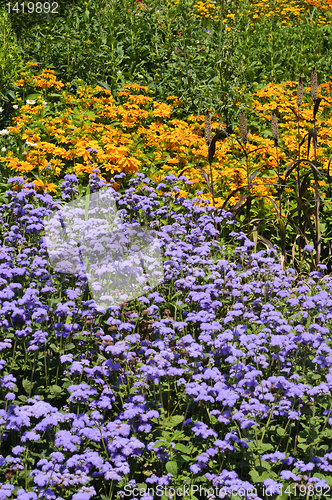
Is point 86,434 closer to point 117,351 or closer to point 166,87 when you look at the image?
point 117,351

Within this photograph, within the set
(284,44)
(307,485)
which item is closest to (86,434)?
(307,485)

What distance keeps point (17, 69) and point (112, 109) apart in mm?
2030

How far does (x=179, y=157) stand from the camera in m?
5.79

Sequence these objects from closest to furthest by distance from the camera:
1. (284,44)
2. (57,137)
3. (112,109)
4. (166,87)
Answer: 1. (57,137)
2. (112,109)
3. (166,87)
4. (284,44)

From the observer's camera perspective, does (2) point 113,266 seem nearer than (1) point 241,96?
Yes

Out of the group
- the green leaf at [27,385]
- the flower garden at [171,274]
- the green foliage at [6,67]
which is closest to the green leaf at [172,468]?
the flower garden at [171,274]
